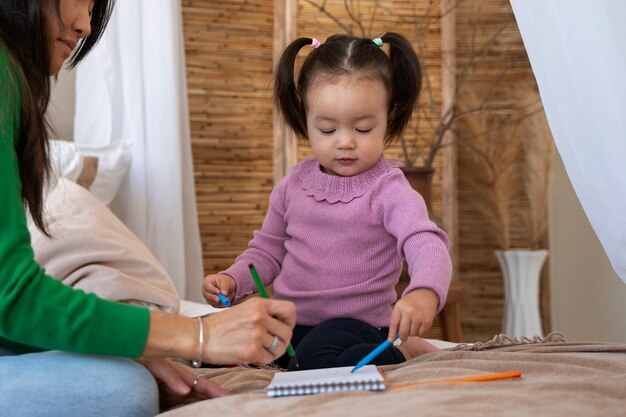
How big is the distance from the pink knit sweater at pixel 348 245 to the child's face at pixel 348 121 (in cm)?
4

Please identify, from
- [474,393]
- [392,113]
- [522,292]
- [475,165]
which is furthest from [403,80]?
[475,165]

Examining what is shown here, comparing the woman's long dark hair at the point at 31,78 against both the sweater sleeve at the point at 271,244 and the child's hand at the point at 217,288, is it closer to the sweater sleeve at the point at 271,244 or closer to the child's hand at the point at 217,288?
the child's hand at the point at 217,288

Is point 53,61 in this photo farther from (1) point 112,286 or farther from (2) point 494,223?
(2) point 494,223

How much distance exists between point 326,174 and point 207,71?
2.28 metres

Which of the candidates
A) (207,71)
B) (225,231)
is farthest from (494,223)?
(207,71)

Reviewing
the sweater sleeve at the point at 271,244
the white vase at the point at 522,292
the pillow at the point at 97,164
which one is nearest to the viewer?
the sweater sleeve at the point at 271,244

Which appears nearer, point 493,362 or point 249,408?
point 249,408

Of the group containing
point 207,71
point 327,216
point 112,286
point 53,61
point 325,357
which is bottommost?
point 325,357

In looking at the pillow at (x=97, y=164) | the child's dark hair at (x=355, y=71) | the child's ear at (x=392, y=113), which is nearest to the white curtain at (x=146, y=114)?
the pillow at (x=97, y=164)

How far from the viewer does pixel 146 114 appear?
2906 millimetres

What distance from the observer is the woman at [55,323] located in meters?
0.95

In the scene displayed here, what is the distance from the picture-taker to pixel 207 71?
3.72 m

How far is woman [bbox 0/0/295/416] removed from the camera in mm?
953

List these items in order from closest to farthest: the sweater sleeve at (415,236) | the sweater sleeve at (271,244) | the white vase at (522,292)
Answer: the sweater sleeve at (415,236)
the sweater sleeve at (271,244)
the white vase at (522,292)
